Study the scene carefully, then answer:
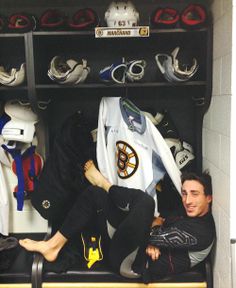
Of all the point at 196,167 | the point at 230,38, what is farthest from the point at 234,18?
the point at 196,167

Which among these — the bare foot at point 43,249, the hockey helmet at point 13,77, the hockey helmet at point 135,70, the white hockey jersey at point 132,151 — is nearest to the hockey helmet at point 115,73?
the hockey helmet at point 135,70

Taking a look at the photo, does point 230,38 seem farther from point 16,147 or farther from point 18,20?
point 16,147

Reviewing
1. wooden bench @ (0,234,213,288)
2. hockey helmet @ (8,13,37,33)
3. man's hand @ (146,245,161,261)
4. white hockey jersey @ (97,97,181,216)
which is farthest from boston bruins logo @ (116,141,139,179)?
hockey helmet @ (8,13,37,33)

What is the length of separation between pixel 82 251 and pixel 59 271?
177mm

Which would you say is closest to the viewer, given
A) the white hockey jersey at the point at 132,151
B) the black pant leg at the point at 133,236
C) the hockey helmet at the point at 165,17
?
the black pant leg at the point at 133,236

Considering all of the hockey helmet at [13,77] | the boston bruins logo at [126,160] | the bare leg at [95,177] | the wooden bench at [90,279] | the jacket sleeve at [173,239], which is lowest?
the wooden bench at [90,279]

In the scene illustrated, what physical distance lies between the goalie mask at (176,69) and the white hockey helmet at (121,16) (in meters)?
0.24

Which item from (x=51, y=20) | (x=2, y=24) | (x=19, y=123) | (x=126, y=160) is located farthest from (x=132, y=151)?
(x=2, y=24)

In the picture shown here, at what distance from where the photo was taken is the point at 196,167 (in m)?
2.01

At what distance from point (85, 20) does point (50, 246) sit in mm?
1105

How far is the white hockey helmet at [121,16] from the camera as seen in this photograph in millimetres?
1730

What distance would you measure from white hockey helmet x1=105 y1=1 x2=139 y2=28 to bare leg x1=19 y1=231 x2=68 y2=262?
1053mm

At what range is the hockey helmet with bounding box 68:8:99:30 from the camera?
1.76 metres

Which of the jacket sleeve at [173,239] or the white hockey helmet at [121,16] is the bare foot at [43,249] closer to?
the jacket sleeve at [173,239]
